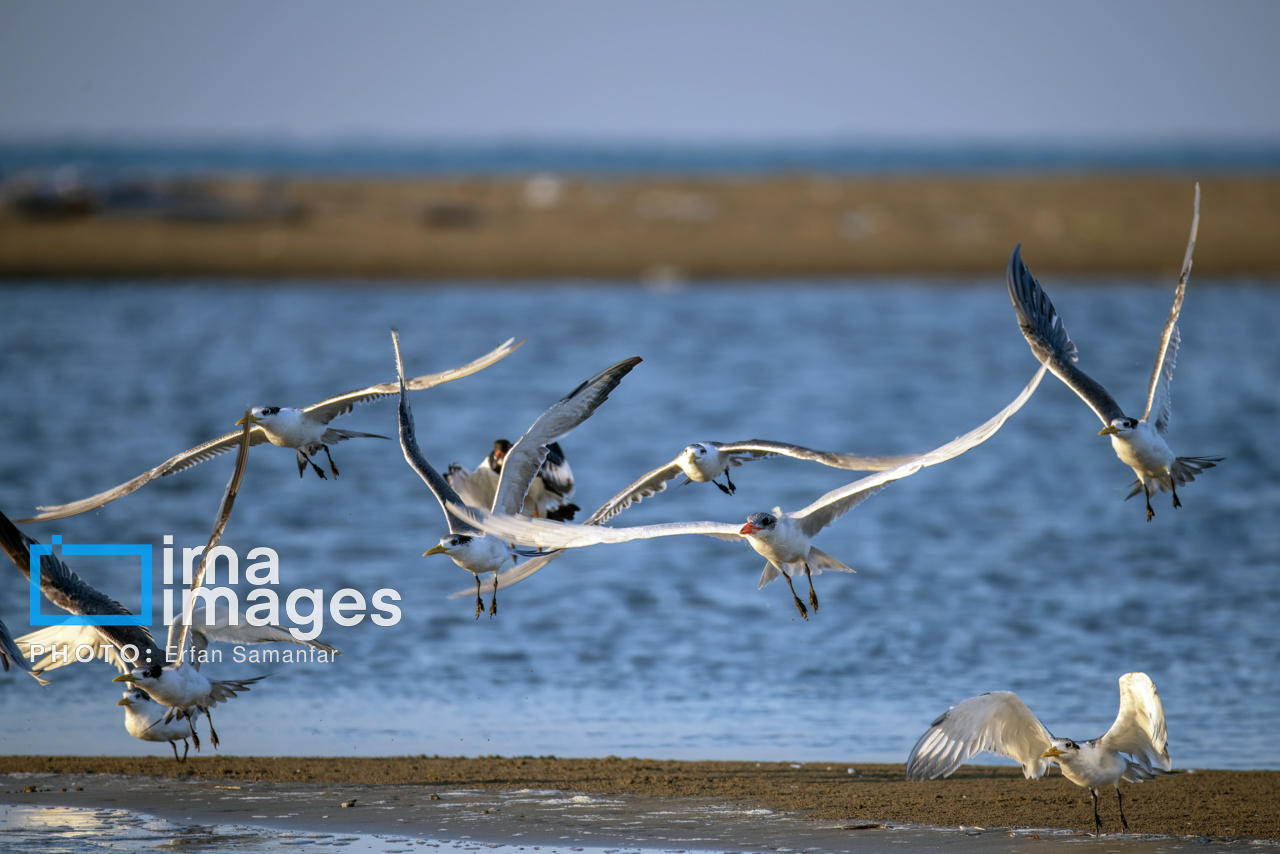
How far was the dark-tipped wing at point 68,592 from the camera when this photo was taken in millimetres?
11453

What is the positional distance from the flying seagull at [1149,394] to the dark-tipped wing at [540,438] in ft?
9.76

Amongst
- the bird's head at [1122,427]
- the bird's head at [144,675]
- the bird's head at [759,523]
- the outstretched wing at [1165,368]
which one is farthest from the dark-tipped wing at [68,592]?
the outstretched wing at [1165,368]

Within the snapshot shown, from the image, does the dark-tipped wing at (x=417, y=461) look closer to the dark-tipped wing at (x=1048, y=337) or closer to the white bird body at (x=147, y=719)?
the white bird body at (x=147, y=719)

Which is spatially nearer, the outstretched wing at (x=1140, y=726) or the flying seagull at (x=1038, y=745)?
the outstretched wing at (x=1140, y=726)

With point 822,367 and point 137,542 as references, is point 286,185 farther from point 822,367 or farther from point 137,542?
point 137,542

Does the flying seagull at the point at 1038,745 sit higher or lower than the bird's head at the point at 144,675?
lower

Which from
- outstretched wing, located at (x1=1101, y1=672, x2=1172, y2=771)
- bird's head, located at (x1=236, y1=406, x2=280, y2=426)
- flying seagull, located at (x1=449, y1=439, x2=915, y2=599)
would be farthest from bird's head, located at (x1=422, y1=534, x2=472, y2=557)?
outstretched wing, located at (x1=1101, y1=672, x2=1172, y2=771)

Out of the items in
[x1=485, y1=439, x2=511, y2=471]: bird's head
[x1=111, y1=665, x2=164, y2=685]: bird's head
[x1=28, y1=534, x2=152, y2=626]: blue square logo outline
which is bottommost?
[x1=111, y1=665, x2=164, y2=685]: bird's head

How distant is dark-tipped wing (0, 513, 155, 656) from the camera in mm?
11453

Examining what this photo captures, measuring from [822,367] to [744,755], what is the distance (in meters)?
22.3

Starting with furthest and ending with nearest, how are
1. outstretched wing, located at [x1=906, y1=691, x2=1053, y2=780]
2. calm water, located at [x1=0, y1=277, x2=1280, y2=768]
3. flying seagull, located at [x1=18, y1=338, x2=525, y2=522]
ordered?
calm water, located at [x1=0, y1=277, x2=1280, y2=768] → flying seagull, located at [x1=18, y1=338, x2=525, y2=522] → outstretched wing, located at [x1=906, y1=691, x2=1053, y2=780]

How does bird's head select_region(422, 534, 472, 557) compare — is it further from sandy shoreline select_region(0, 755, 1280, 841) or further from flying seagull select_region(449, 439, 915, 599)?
sandy shoreline select_region(0, 755, 1280, 841)

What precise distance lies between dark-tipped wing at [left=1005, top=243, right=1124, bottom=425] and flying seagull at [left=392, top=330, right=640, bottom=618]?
2.94 metres

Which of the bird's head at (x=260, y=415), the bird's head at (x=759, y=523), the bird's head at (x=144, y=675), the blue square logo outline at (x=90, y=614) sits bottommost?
the bird's head at (x=144, y=675)
